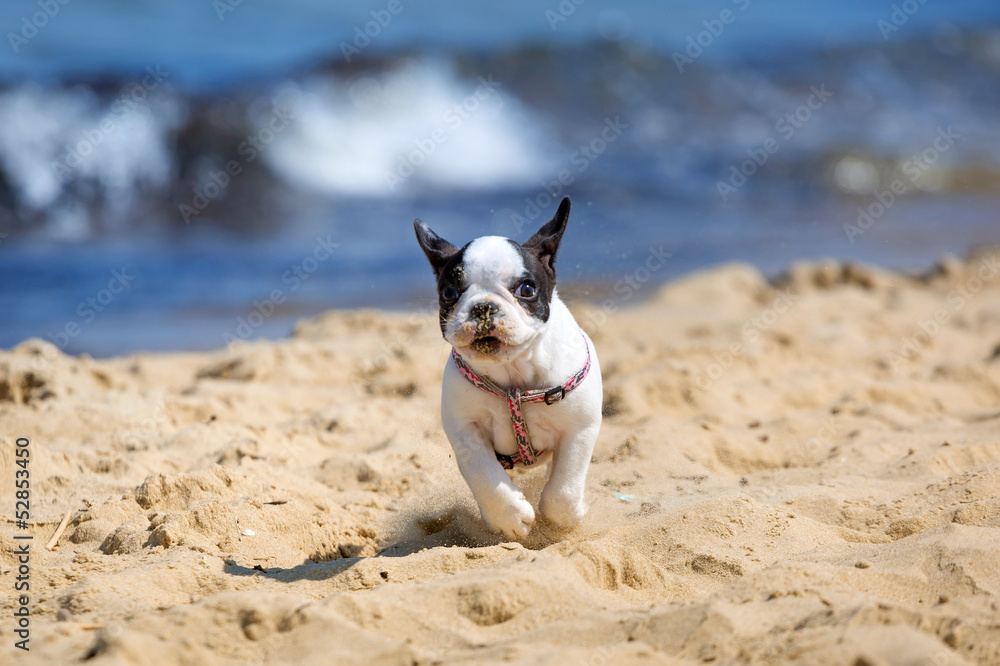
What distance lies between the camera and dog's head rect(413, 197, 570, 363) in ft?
12.6

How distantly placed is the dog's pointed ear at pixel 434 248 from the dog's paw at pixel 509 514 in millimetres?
1132

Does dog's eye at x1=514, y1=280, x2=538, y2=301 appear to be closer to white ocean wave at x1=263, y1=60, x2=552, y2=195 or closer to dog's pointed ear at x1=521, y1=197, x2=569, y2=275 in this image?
dog's pointed ear at x1=521, y1=197, x2=569, y2=275

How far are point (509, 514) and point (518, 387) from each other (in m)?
0.60

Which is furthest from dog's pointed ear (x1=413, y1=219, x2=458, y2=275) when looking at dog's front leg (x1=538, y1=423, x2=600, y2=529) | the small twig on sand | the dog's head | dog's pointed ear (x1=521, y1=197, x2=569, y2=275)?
the small twig on sand

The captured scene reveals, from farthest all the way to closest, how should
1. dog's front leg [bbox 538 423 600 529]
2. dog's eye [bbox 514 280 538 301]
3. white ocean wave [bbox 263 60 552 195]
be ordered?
white ocean wave [bbox 263 60 552 195] < dog's front leg [bbox 538 423 600 529] < dog's eye [bbox 514 280 538 301]

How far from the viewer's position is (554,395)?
4.29m

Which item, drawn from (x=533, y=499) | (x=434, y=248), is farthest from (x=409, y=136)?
(x=434, y=248)

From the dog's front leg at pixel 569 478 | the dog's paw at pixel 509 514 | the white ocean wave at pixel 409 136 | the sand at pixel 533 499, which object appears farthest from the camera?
the white ocean wave at pixel 409 136

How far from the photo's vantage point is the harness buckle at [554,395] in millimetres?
4285

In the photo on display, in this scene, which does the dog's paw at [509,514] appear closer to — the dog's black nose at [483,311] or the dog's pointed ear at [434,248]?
the dog's black nose at [483,311]

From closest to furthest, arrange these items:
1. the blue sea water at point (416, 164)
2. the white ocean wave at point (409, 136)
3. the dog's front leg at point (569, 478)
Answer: the dog's front leg at point (569, 478) < the blue sea water at point (416, 164) < the white ocean wave at point (409, 136)

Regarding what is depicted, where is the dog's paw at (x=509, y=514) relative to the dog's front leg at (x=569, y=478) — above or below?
below

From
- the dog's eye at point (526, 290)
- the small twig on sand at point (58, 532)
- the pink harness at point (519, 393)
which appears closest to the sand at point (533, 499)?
the small twig on sand at point (58, 532)

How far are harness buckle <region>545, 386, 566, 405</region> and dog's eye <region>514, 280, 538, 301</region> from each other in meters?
0.48
